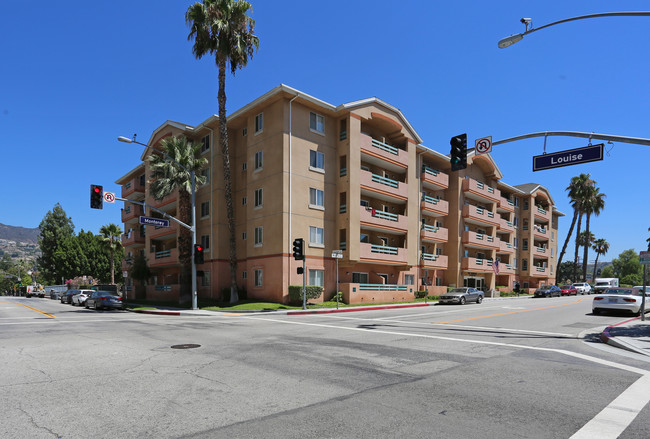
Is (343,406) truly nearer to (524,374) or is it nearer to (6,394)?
(524,374)

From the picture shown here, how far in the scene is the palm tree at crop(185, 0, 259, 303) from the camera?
2755 cm

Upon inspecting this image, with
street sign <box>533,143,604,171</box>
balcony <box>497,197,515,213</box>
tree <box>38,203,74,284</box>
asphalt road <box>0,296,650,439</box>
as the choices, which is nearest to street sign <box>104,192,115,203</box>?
asphalt road <box>0,296,650,439</box>

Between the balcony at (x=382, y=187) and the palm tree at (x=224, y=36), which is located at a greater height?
the palm tree at (x=224, y=36)

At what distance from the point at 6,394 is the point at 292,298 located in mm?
22083

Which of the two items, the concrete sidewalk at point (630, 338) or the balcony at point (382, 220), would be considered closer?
the concrete sidewalk at point (630, 338)

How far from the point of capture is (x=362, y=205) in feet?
111

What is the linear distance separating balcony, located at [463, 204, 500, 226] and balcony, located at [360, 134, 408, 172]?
11.5m

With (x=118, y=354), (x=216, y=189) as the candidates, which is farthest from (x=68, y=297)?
(x=118, y=354)

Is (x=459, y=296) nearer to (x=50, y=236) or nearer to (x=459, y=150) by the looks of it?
(x=459, y=150)

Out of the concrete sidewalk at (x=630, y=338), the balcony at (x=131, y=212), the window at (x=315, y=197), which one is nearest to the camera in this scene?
the concrete sidewalk at (x=630, y=338)

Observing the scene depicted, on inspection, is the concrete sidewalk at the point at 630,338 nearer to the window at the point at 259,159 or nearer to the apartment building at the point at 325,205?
the apartment building at the point at 325,205

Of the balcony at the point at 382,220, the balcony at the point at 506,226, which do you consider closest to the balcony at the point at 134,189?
the balcony at the point at 382,220

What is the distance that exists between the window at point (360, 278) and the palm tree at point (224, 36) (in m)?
9.43

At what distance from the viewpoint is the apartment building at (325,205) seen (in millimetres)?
29203
